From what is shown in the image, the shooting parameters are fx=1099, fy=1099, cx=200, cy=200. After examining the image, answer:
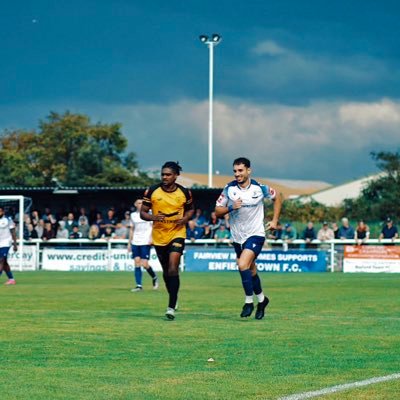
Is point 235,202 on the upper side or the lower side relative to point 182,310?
upper

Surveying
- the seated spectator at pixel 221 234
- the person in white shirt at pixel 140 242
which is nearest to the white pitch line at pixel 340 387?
the person in white shirt at pixel 140 242

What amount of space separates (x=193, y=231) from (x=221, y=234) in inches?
43.6

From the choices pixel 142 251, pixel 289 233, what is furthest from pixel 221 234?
pixel 142 251

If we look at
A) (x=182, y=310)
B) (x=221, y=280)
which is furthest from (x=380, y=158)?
(x=182, y=310)

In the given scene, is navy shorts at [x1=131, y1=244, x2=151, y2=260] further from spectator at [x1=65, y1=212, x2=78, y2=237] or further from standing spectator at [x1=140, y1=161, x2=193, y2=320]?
spectator at [x1=65, y1=212, x2=78, y2=237]

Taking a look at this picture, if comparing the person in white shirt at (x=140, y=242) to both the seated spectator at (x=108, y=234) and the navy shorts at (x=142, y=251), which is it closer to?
the navy shorts at (x=142, y=251)

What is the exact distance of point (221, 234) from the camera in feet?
139

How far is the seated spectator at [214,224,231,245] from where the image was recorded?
41906mm

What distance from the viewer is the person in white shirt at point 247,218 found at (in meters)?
15.9

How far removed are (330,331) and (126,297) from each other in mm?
9460

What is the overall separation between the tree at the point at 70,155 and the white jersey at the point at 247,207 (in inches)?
2567

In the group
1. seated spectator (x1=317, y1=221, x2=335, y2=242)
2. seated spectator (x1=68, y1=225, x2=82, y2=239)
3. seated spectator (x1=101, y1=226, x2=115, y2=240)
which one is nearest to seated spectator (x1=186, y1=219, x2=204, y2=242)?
seated spectator (x1=101, y1=226, x2=115, y2=240)

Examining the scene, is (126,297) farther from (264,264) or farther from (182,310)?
(264,264)

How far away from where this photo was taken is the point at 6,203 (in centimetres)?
4469
